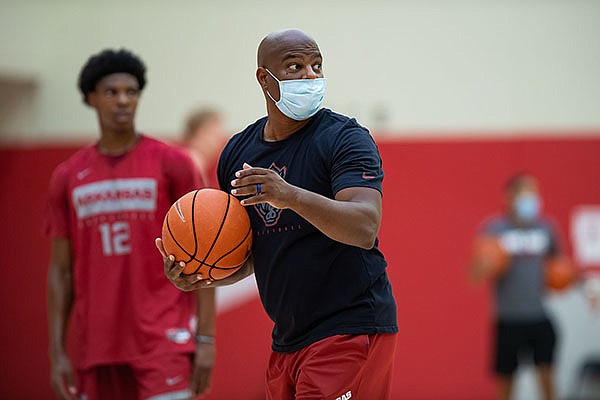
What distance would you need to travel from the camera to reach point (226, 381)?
9312 millimetres

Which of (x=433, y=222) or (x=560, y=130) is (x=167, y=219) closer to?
(x=433, y=222)

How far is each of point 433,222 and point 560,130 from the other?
1948 millimetres

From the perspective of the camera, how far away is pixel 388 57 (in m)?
10.4

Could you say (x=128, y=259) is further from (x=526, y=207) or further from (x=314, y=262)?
(x=526, y=207)

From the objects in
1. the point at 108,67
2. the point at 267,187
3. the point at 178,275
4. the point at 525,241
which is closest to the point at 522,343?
the point at 525,241

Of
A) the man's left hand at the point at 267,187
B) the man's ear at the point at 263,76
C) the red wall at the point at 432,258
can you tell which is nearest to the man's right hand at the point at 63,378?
the man's ear at the point at 263,76

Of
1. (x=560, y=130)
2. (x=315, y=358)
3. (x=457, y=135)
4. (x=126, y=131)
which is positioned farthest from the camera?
(x=560, y=130)

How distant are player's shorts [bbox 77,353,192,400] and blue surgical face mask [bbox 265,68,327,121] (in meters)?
1.71

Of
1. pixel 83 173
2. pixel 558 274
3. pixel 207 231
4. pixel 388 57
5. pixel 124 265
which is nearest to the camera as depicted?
pixel 207 231

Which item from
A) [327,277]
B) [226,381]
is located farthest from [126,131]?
[226,381]

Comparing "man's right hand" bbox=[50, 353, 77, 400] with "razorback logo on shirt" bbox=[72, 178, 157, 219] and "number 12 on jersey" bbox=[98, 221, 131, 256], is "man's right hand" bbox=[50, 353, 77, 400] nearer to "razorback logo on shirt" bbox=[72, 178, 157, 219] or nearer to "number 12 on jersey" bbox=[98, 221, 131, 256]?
"number 12 on jersey" bbox=[98, 221, 131, 256]

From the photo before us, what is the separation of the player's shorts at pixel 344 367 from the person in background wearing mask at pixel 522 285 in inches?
217

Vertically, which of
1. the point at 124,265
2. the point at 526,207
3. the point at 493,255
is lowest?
the point at 493,255

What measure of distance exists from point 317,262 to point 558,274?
5.85m
